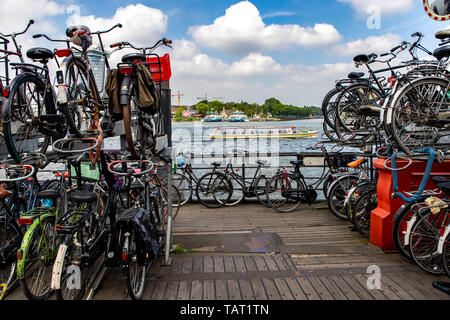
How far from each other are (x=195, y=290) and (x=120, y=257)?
2.69 ft

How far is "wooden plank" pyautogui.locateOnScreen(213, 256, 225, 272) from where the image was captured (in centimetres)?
339

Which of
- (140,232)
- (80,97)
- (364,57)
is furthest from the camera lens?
(364,57)

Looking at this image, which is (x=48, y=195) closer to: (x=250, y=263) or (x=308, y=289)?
(x=250, y=263)

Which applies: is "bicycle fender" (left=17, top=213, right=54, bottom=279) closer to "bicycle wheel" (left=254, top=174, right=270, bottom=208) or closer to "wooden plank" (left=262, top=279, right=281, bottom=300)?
"wooden plank" (left=262, top=279, right=281, bottom=300)

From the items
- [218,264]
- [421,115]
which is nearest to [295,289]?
[218,264]

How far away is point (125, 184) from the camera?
130 inches

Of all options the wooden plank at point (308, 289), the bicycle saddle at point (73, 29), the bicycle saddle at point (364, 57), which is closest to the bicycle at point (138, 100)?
the bicycle saddle at point (73, 29)

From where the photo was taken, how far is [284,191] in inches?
239

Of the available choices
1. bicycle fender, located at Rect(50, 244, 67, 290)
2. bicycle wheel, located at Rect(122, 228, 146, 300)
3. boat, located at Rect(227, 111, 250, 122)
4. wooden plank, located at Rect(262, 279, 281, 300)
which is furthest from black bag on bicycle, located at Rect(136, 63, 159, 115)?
boat, located at Rect(227, 111, 250, 122)

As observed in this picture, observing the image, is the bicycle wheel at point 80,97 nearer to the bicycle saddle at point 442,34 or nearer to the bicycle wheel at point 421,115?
the bicycle wheel at point 421,115

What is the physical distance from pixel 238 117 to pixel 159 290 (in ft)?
183

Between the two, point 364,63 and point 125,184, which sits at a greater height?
point 364,63
